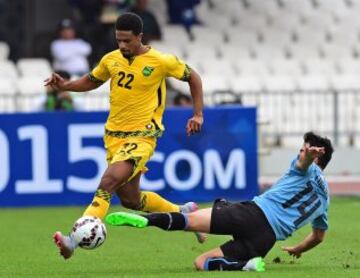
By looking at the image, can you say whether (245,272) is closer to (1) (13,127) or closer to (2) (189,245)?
(2) (189,245)

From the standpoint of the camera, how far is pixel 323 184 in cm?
1131

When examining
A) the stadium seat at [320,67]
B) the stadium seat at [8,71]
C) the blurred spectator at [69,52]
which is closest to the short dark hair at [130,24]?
the blurred spectator at [69,52]

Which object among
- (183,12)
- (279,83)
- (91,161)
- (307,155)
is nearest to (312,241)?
(307,155)

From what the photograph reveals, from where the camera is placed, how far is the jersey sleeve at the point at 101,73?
41.2ft

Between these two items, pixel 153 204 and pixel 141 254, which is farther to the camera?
pixel 141 254

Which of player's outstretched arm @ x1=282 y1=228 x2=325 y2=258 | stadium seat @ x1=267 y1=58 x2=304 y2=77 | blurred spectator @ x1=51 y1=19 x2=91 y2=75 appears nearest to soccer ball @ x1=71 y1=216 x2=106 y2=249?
player's outstretched arm @ x1=282 y1=228 x2=325 y2=258

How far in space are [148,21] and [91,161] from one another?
5.35 metres

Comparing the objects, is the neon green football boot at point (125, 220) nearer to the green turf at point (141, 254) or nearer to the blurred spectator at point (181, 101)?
the green turf at point (141, 254)

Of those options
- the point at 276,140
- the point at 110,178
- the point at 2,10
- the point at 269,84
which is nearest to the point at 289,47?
the point at 269,84

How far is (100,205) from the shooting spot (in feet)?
38.2

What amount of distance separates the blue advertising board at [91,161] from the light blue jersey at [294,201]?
26.4 feet

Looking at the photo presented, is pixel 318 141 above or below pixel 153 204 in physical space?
above

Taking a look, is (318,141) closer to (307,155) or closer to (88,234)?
(307,155)

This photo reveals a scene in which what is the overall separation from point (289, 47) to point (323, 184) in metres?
15.5
